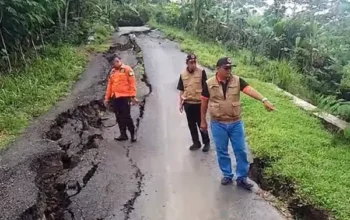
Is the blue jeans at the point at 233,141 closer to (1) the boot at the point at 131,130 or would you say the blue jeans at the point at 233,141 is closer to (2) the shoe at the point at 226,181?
(2) the shoe at the point at 226,181

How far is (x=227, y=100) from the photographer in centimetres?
541

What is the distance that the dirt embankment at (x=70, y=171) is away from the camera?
528 cm

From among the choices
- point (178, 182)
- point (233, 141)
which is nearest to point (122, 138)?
point (178, 182)

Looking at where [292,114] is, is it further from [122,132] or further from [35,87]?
[35,87]

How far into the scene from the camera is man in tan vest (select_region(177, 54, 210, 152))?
6.70 meters

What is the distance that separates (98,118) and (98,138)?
139 centimetres

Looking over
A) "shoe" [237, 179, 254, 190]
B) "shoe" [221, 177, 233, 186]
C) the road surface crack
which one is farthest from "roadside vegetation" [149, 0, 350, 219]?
the road surface crack

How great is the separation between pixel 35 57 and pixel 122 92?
253 inches

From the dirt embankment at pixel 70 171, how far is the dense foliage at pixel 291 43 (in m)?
3.70

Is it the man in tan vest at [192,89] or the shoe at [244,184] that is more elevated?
the man in tan vest at [192,89]

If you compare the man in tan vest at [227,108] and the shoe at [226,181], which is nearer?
the man in tan vest at [227,108]

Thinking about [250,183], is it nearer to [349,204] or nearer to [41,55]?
[349,204]

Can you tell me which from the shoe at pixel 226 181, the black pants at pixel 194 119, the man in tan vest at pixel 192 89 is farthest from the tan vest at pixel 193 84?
the shoe at pixel 226 181

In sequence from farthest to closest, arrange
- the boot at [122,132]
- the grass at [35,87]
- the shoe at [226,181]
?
1. the grass at [35,87]
2. the boot at [122,132]
3. the shoe at [226,181]
